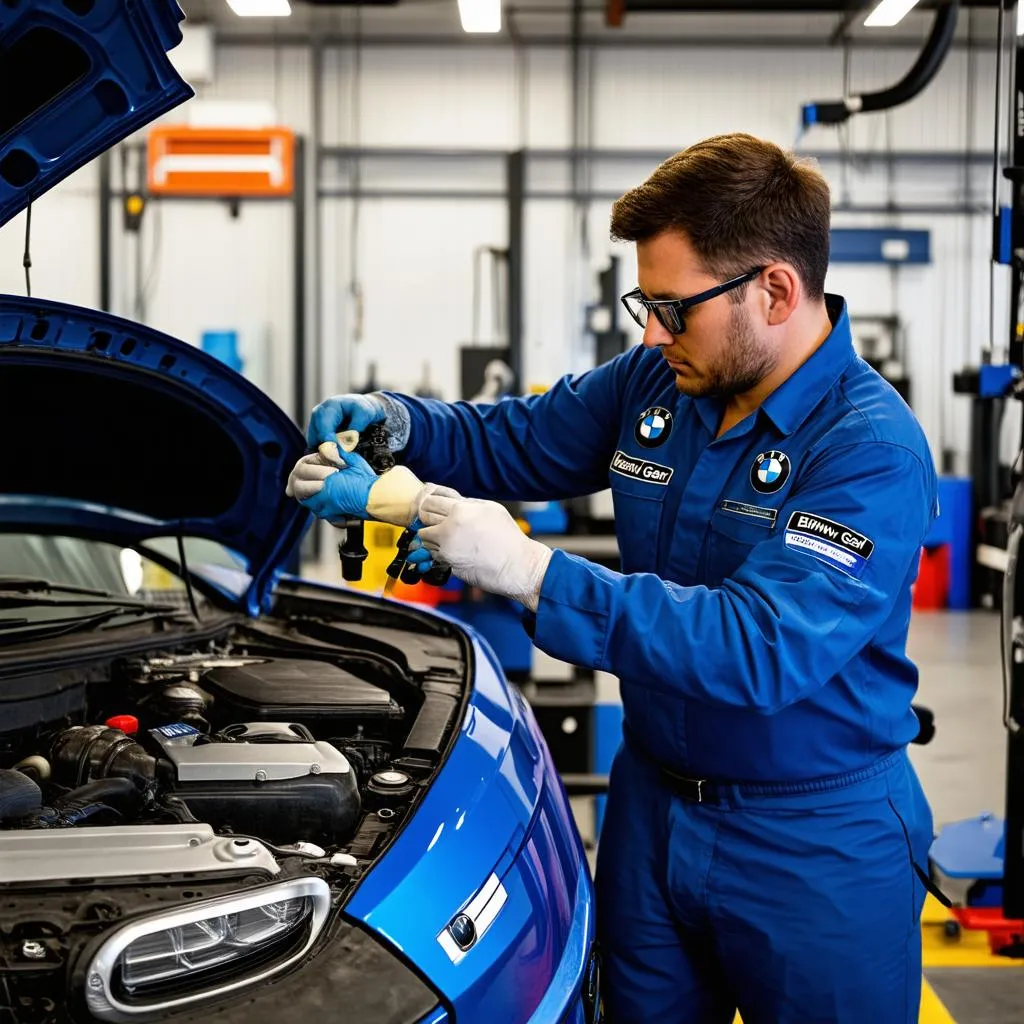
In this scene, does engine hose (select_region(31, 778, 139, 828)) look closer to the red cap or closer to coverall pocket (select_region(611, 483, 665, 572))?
the red cap

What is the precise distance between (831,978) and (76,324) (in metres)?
1.54

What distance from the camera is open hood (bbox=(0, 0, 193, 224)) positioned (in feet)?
5.61

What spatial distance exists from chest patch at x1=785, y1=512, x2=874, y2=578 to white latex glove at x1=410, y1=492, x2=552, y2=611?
1.11 ft

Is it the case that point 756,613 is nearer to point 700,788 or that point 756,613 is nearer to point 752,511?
point 752,511

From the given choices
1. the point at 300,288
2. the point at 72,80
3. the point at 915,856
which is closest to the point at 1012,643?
the point at 915,856

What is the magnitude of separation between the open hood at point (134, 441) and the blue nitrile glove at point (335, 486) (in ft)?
1.06

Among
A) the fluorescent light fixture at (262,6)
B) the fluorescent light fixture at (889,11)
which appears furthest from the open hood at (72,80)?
the fluorescent light fixture at (889,11)

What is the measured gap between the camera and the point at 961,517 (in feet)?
28.6

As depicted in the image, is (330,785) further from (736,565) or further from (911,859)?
(911,859)

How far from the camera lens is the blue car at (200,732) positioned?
124 cm

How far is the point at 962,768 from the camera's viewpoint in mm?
4926

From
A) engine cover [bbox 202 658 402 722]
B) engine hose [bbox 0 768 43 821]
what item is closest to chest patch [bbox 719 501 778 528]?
engine cover [bbox 202 658 402 722]

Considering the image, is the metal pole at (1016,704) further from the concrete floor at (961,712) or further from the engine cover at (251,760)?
the engine cover at (251,760)

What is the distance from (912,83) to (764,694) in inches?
175
